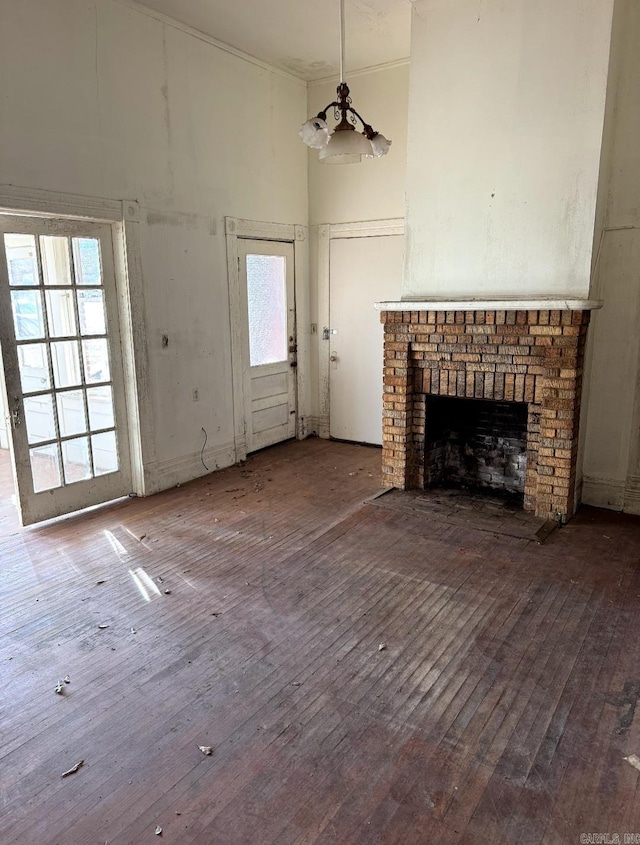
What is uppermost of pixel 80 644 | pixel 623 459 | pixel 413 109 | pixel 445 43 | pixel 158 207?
pixel 445 43

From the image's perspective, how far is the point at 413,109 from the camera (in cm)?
436

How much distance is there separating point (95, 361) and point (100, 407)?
0.35 m

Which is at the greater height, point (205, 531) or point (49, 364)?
point (49, 364)

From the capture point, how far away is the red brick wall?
3.98 m

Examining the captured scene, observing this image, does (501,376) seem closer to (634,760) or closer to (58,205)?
(634,760)

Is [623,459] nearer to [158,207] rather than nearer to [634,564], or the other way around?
[634,564]

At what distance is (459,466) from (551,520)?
3.37 ft

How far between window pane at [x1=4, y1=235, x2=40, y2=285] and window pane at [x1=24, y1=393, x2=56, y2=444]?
791 mm

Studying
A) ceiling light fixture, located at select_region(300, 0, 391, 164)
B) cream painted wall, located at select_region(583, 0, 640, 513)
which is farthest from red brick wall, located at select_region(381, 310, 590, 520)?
ceiling light fixture, located at select_region(300, 0, 391, 164)

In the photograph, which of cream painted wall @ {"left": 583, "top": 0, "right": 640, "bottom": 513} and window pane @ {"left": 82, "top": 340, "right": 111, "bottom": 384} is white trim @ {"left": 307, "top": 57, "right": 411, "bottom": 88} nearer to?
cream painted wall @ {"left": 583, "top": 0, "right": 640, "bottom": 513}

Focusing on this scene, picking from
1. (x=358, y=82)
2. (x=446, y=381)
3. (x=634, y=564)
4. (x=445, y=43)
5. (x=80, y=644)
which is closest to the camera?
(x=80, y=644)

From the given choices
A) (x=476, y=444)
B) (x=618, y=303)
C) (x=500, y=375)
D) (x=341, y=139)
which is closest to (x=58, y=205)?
(x=341, y=139)

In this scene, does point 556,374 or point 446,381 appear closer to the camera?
point 556,374

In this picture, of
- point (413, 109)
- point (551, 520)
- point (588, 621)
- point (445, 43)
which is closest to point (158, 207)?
point (413, 109)
